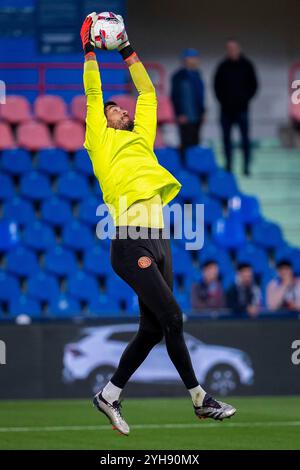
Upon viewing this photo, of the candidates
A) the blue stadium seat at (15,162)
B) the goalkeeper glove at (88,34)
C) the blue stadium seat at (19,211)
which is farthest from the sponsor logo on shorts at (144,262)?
the blue stadium seat at (15,162)

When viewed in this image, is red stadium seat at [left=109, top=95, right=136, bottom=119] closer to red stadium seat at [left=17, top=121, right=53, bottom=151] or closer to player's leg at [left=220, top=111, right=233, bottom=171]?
red stadium seat at [left=17, top=121, right=53, bottom=151]

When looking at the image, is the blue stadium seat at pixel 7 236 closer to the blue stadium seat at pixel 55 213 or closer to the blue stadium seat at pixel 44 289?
the blue stadium seat at pixel 55 213

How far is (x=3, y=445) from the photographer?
9.30 meters

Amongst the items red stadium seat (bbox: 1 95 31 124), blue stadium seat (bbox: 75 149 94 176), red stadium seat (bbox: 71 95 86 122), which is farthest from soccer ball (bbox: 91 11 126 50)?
red stadium seat (bbox: 71 95 86 122)

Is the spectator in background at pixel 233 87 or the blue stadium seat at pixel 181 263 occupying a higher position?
the spectator in background at pixel 233 87

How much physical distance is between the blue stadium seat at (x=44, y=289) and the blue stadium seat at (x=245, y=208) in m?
3.03

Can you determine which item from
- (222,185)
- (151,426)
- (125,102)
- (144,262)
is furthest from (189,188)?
(144,262)

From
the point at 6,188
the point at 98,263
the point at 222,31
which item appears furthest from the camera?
the point at 222,31

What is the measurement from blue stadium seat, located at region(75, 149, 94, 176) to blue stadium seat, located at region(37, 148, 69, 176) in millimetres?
162

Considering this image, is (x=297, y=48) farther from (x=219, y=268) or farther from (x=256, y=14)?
(x=219, y=268)

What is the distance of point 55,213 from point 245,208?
285 cm

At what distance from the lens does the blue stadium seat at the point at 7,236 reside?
683 inches

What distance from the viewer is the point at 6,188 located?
18.0 metres

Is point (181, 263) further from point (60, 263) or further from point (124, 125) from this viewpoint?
point (124, 125)
